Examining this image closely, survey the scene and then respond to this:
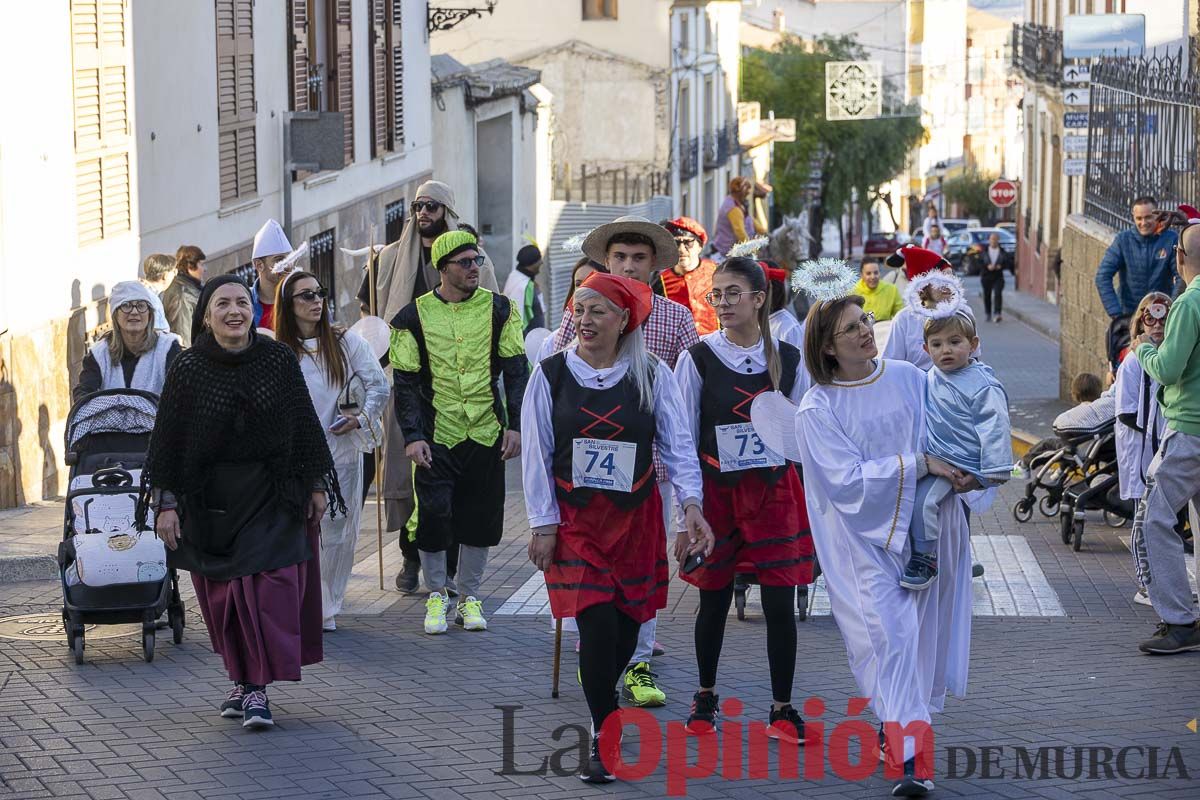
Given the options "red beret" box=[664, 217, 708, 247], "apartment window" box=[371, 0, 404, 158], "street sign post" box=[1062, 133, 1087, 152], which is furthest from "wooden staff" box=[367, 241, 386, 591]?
"street sign post" box=[1062, 133, 1087, 152]

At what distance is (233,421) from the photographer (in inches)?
280

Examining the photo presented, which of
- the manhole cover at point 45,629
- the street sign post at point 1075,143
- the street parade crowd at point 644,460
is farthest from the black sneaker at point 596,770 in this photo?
the street sign post at point 1075,143

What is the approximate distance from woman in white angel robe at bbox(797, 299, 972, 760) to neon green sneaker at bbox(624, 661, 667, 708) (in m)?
1.20

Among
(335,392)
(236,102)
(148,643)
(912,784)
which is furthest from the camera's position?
(236,102)

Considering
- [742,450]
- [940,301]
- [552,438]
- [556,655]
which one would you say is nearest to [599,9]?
[940,301]

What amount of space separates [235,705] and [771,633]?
213 centimetres

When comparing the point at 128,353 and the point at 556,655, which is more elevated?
the point at 128,353

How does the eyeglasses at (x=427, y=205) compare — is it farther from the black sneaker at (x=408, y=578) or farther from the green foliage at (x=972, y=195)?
the green foliage at (x=972, y=195)

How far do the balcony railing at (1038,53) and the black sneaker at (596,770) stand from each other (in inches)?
1305

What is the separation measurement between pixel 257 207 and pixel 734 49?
4580 centimetres

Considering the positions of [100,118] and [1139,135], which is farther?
[1139,135]

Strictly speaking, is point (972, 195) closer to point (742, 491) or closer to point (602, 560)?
point (742, 491)

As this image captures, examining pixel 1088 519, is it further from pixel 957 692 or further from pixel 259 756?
pixel 259 756

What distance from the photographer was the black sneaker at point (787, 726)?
6.86m
